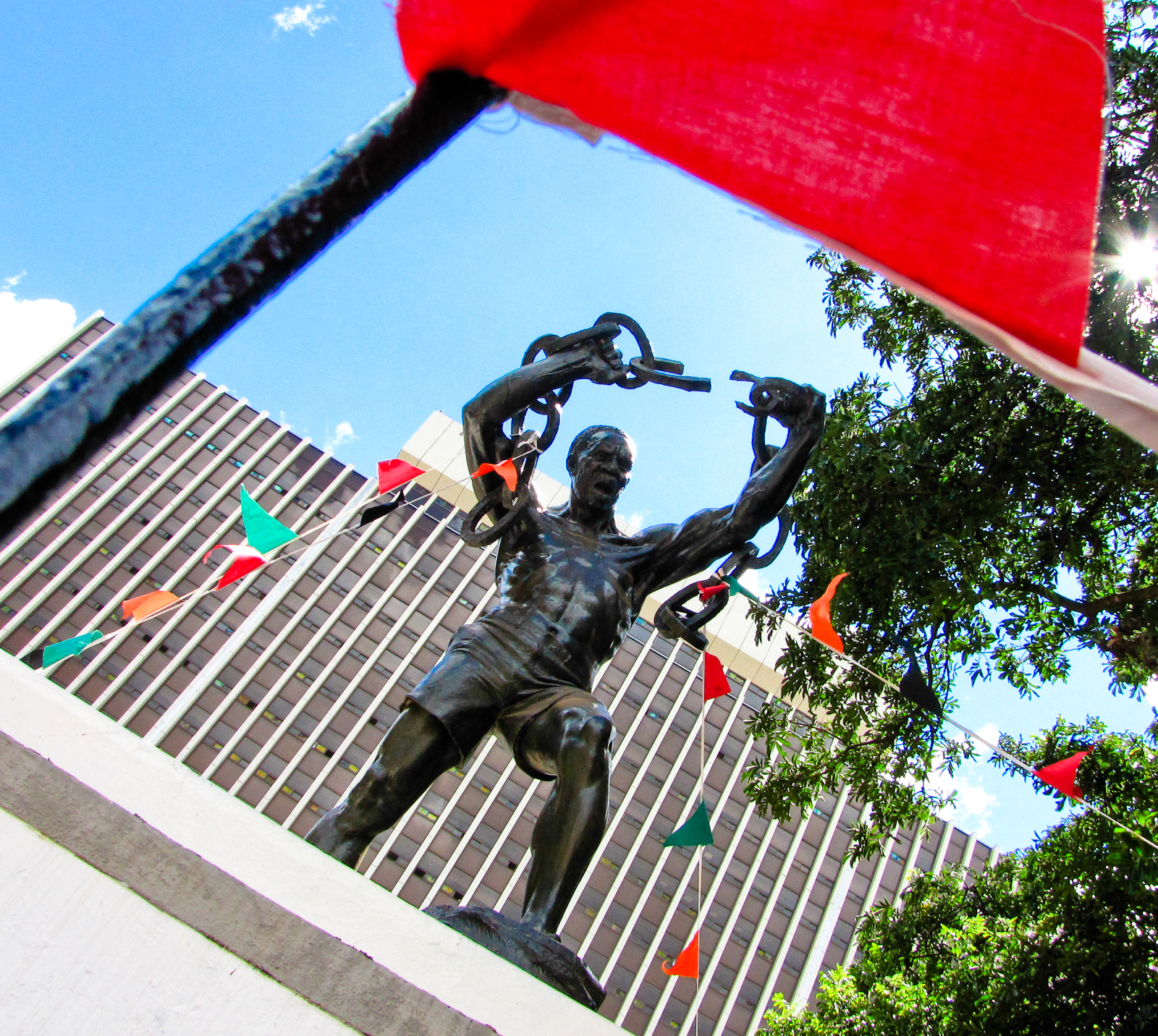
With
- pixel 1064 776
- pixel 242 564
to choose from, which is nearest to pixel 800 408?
pixel 1064 776

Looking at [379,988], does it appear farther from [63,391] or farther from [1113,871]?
[1113,871]

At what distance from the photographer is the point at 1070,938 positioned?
6.91m

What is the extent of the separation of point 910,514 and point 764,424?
4094 mm

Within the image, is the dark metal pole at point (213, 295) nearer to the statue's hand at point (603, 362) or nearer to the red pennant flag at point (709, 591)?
the statue's hand at point (603, 362)

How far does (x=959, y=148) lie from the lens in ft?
3.99

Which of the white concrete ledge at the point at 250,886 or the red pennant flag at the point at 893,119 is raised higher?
the red pennant flag at the point at 893,119

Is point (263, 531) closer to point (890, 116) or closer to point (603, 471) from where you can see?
point (603, 471)

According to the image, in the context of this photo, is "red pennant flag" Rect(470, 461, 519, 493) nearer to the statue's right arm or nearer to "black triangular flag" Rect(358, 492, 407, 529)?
the statue's right arm

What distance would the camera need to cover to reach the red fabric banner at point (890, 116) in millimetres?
1140

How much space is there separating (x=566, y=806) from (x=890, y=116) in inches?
78.6

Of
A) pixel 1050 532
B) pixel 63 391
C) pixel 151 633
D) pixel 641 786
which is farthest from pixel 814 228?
pixel 151 633

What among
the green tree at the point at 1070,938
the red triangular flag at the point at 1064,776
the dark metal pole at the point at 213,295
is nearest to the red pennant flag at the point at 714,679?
the red triangular flag at the point at 1064,776

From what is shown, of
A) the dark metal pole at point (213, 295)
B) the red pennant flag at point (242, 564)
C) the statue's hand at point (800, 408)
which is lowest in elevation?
the dark metal pole at point (213, 295)

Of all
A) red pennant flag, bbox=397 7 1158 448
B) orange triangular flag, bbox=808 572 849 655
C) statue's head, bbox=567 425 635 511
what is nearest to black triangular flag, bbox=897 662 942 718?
orange triangular flag, bbox=808 572 849 655
